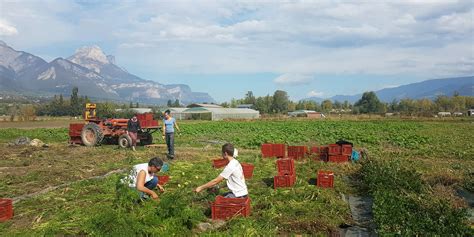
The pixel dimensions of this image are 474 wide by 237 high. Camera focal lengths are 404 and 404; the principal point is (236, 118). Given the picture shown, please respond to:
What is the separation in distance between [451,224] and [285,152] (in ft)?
34.3

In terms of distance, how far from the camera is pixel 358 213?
8055 millimetres

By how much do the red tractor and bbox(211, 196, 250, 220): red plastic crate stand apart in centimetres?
1214

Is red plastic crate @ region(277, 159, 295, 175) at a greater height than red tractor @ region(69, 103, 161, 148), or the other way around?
red tractor @ region(69, 103, 161, 148)

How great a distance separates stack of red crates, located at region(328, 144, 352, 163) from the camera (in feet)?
47.8

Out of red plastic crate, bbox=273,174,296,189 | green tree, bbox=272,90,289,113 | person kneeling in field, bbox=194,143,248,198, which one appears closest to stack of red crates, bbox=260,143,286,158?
red plastic crate, bbox=273,174,296,189

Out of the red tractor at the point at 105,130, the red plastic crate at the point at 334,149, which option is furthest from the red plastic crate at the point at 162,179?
the red tractor at the point at 105,130

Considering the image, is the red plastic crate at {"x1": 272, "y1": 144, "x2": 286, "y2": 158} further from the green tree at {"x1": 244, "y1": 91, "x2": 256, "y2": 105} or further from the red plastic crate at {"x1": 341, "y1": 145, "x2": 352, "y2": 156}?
the green tree at {"x1": 244, "y1": 91, "x2": 256, "y2": 105}

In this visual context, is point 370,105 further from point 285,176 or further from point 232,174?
point 232,174

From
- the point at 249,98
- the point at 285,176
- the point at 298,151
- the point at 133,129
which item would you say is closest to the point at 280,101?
the point at 249,98

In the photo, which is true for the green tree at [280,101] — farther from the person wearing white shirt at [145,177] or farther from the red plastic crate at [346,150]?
the person wearing white shirt at [145,177]

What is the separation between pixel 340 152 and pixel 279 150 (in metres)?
2.49

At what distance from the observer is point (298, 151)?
51.4 ft

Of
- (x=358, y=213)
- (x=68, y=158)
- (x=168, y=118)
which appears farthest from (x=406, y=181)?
(x=68, y=158)

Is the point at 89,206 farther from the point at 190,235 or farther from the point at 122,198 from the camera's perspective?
the point at 190,235
